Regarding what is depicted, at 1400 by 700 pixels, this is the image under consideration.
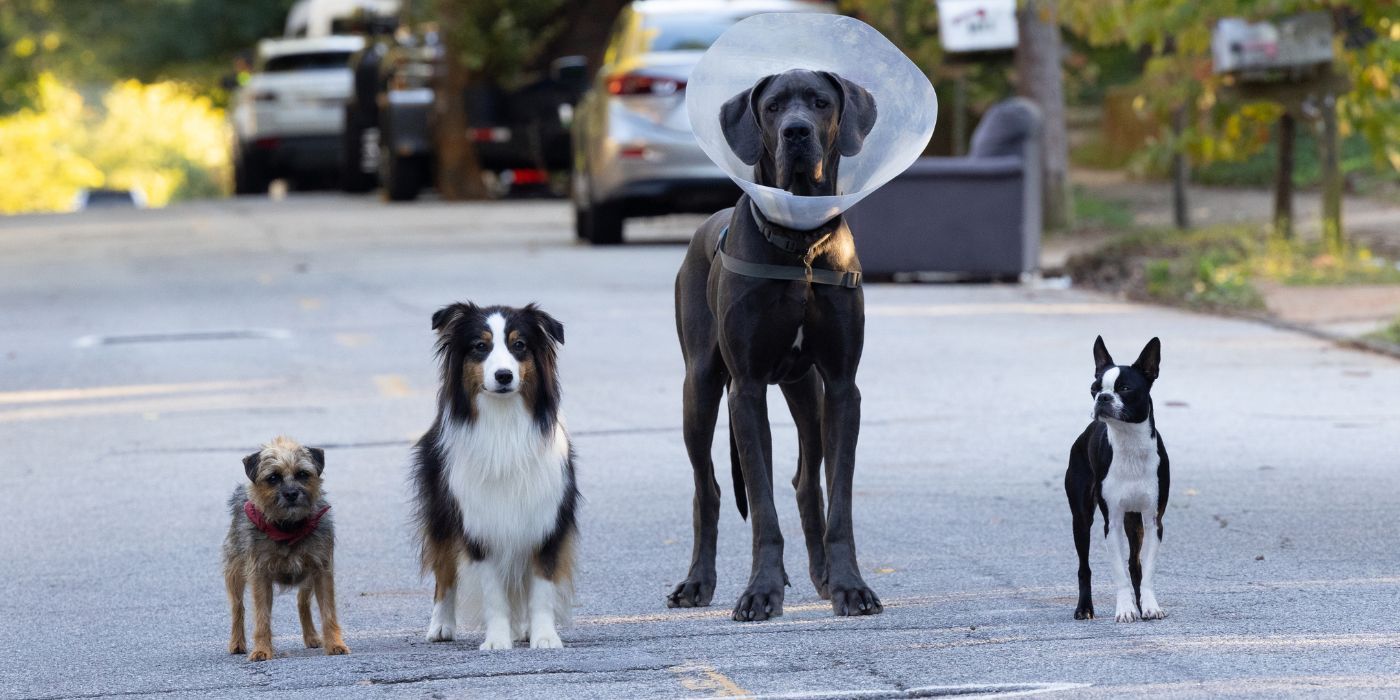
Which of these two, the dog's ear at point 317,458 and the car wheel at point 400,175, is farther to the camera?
the car wheel at point 400,175

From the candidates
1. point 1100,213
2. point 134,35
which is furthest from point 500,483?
point 134,35

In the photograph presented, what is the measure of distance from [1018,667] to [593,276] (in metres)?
13.3

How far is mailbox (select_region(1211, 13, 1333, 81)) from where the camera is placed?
1756cm

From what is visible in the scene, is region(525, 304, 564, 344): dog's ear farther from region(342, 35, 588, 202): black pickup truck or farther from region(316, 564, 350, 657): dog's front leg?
region(342, 35, 588, 202): black pickup truck

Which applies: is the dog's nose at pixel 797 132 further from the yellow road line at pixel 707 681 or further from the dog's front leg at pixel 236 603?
the dog's front leg at pixel 236 603

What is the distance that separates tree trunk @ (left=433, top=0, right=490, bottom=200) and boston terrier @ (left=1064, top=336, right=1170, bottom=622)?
2515 cm

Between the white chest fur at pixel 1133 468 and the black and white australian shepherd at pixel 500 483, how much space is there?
1.57m

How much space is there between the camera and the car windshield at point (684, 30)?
68.8 ft

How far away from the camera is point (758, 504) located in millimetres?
6574

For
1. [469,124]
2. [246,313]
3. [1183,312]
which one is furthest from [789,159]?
[469,124]

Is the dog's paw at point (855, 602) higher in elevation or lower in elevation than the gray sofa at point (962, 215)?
lower

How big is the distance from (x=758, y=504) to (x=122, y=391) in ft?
22.9

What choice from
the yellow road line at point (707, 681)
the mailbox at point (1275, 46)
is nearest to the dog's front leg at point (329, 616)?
the yellow road line at point (707, 681)

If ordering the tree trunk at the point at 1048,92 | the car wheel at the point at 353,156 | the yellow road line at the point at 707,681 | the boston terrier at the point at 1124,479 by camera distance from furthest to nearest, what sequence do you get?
1. the car wheel at the point at 353,156
2. the tree trunk at the point at 1048,92
3. the boston terrier at the point at 1124,479
4. the yellow road line at the point at 707,681
